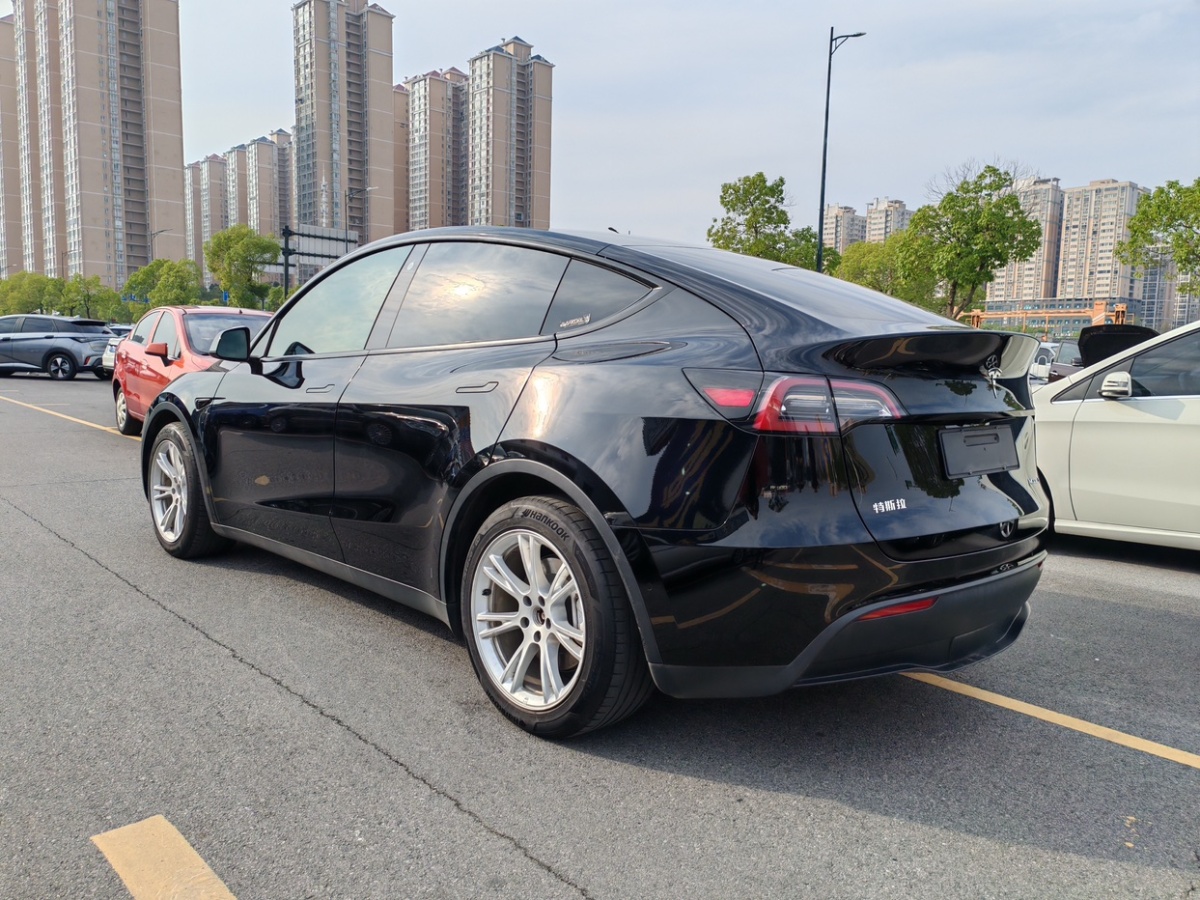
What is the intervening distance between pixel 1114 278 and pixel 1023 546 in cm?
10678

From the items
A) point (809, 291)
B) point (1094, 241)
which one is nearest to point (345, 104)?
point (1094, 241)

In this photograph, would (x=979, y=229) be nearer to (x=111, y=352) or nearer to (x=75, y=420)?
(x=111, y=352)

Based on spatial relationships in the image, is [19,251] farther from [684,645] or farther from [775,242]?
[684,645]

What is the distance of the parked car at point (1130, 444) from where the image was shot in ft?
17.6

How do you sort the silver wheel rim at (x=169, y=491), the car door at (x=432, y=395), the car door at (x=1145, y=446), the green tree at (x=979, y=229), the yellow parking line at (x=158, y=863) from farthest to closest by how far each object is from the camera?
the green tree at (x=979, y=229) → the car door at (x=1145, y=446) → the silver wheel rim at (x=169, y=491) → the car door at (x=432, y=395) → the yellow parking line at (x=158, y=863)

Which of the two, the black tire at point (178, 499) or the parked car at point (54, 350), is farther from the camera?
the parked car at point (54, 350)

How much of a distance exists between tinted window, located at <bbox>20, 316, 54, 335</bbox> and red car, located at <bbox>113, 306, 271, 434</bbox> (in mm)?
16263

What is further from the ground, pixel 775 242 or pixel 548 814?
pixel 775 242

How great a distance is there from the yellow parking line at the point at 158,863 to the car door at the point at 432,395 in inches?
48.2

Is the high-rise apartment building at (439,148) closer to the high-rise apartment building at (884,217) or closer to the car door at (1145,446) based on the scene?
the high-rise apartment building at (884,217)

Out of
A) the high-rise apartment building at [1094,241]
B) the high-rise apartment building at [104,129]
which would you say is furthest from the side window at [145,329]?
the high-rise apartment building at [1094,241]

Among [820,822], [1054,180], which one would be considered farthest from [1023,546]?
[1054,180]

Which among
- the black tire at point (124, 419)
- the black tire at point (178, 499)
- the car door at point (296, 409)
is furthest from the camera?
the black tire at point (124, 419)

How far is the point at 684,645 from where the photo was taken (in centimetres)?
260
